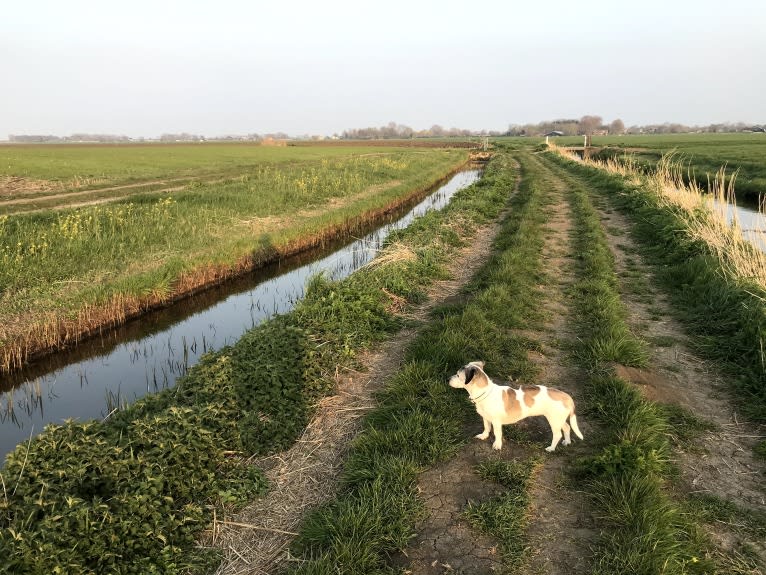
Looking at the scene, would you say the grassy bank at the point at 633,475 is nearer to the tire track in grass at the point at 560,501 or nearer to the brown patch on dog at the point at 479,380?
the tire track in grass at the point at 560,501

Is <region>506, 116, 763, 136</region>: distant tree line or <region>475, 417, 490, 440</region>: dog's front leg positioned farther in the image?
<region>506, 116, 763, 136</region>: distant tree line

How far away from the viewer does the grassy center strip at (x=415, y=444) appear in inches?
142

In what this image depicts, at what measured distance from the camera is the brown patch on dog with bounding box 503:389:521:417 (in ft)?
14.6

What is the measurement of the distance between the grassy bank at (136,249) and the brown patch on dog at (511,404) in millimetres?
8742

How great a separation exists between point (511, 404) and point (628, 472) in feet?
3.54

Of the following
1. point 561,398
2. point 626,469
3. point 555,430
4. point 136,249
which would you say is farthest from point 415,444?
point 136,249

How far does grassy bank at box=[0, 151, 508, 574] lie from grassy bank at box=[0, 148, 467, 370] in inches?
208

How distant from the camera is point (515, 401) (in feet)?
14.6

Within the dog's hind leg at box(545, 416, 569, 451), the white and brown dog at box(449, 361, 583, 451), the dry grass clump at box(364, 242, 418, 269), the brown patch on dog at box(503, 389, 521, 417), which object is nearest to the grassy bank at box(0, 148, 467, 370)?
the dry grass clump at box(364, 242, 418, 269)

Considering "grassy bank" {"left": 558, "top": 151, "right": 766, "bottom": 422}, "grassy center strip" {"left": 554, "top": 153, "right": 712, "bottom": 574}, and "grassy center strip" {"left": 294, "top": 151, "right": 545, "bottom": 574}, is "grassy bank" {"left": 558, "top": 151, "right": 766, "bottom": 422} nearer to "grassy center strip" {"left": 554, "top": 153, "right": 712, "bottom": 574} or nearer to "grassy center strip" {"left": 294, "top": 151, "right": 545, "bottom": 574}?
"grassy center strip" {"left": 554, "top": 153, "right": 712, "bottom": 574}

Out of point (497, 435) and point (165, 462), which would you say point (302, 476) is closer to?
point (165, 462)

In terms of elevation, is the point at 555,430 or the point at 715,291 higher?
the point at 715,291

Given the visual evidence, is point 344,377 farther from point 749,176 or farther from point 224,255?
point 749,176

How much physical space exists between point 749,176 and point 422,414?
31319 mm
